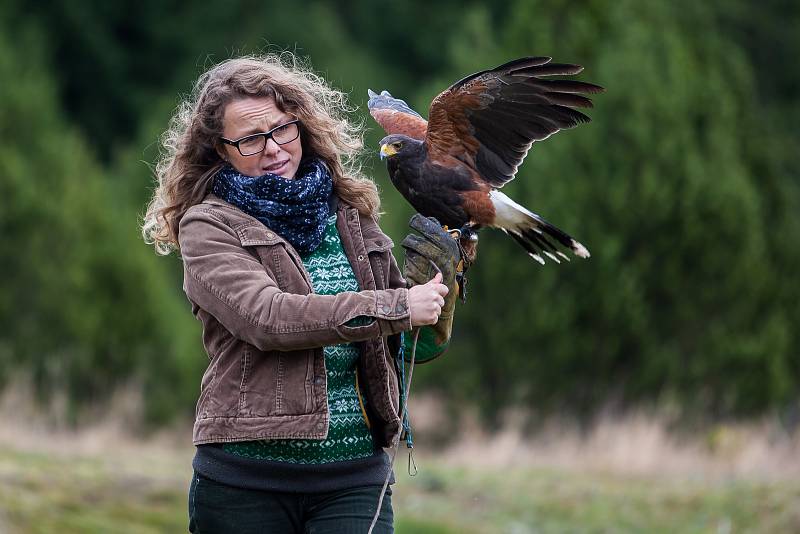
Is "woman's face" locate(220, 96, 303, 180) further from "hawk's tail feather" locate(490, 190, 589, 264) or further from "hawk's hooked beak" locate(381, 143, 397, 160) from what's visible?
"hawk's tail feather" locate(490, 190, 589, 264)

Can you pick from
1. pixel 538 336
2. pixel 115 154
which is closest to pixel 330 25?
pixel 115 154

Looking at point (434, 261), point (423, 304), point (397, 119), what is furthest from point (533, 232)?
point (423, 304)

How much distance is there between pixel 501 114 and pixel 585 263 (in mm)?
7031

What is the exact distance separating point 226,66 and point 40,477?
14.2ft

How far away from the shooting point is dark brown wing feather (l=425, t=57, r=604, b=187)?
338 centimetres

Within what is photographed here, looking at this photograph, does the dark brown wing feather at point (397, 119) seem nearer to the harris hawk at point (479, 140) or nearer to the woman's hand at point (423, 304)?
the harris hawk at point (479, 140)

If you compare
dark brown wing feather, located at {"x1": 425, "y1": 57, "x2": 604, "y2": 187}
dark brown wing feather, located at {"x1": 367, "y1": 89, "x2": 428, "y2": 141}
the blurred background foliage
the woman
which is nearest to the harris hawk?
dark brown wing feather, located at {"x1": 425, "y1": 57, "x2": 604, "y2": 187}

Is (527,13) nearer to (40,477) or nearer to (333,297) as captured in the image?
(40,477)

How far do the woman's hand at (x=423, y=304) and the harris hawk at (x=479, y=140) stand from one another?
28.0 inches

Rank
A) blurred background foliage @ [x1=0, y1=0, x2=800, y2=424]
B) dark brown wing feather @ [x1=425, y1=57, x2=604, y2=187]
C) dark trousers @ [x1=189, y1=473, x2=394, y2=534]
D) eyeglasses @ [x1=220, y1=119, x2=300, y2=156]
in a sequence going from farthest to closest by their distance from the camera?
blurred background foliage @ [x1=0, y1=0, x2=800, y2=424] → dark brown wing feather @ [x1=425, y1=57, x2=604, y2=187] → eyeglasses @ [x1=220, y1=119, x2=300, y2=156] → dark trousers @ [x1=189, y1=473, x2=394, y2=534]

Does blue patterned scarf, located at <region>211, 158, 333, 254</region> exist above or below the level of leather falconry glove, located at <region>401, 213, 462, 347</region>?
above

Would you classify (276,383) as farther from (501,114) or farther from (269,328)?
(501,114)

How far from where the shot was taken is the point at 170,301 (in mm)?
12586

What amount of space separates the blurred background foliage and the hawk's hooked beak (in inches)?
226
